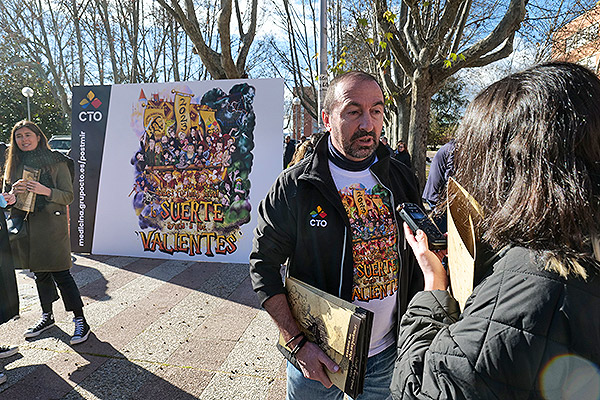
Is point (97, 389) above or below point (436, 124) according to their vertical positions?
below

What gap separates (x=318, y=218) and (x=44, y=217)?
3.00 meters

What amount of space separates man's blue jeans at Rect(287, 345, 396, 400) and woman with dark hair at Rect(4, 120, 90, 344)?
260cm

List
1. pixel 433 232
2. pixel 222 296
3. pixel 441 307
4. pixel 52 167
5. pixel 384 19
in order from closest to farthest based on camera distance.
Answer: pixel 441 307 < pixel 433 232 < pixel 52 167 < pixel 222 296 < pixel 384 19

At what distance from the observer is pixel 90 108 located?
6.25 metres

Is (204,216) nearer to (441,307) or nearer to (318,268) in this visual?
(318,268)

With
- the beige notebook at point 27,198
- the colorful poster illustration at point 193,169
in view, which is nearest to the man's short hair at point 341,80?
the beige notebook at point 27,198

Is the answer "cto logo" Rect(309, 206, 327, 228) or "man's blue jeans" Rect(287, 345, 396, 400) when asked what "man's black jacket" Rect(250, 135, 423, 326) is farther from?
"man's blue jeans" Rect(287, 345, 396, 400)

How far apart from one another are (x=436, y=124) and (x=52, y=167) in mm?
33811

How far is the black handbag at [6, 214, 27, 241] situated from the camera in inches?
135

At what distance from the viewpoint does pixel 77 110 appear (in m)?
6.29

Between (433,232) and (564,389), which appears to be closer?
(564,389)

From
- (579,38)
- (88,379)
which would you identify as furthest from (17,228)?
(579,38)

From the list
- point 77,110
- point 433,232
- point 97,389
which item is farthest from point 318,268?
point 77,110

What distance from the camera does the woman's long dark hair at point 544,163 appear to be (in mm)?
877
